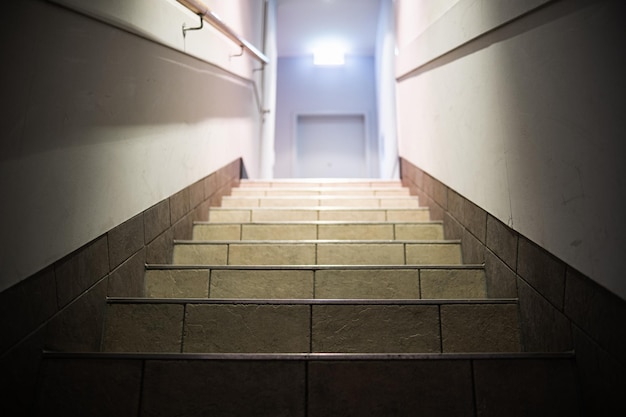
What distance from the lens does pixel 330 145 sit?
23.8 ft

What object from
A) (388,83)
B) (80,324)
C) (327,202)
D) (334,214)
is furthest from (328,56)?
(80,324)

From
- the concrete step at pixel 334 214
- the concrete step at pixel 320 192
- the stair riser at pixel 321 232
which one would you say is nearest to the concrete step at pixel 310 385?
the stair riser at pixel 321 232

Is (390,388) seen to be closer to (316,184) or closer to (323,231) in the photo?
(323,231)

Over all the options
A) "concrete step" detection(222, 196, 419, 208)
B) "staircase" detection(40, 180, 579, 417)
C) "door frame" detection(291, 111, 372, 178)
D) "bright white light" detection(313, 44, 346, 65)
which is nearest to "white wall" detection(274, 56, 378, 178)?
"door frame" detection(291, 111, 372, 178)

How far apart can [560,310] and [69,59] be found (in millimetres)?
1653

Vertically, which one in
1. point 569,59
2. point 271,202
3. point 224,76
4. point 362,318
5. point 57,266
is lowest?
point 362,318

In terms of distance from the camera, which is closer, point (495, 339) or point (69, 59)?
point (69, 59)

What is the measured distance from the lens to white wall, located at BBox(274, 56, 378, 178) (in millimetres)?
7121

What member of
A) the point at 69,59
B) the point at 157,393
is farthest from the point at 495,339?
the point at 69,59

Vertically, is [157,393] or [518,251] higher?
[518,251]

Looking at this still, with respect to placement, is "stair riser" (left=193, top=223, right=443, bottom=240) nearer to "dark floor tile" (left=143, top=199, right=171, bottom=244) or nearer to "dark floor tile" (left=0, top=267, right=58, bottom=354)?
"dark floor tile" (left=143, top=199, right=171, bottom=244)

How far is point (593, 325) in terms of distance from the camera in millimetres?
1027

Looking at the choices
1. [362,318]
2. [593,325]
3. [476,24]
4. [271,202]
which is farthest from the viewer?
[271,202]

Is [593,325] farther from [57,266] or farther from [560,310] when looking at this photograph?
[57,266]
